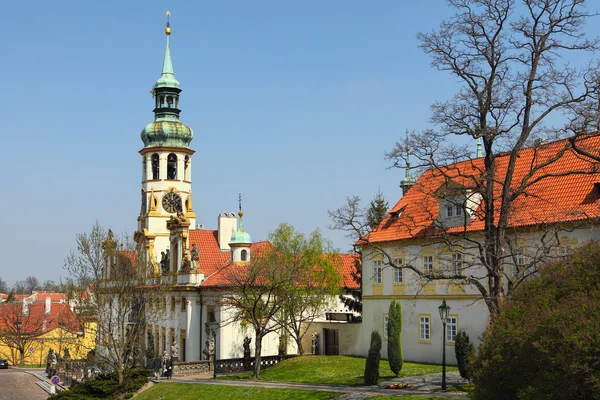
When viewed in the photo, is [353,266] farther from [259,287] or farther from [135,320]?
[135,320]

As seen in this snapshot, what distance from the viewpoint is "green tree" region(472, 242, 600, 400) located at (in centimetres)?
1527

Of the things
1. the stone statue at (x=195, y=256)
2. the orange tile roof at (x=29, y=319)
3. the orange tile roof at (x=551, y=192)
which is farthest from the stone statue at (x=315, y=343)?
the orange tile roof at (x=29, y=319)

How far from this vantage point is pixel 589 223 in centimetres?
2720

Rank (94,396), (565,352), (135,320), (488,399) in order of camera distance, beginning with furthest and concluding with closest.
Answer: (135,320)
(94,396)
(488,399)
(565,352)

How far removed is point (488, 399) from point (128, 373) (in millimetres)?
27090

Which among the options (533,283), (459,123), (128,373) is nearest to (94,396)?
(128,373)

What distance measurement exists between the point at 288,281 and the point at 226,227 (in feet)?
55.4

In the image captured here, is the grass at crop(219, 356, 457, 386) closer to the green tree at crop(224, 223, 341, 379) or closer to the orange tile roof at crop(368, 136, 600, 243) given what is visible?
the green tree at crop(224, 223, 341, 379)

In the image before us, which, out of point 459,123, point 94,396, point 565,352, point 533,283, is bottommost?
point 94,396

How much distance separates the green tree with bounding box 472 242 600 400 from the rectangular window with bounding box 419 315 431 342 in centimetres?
1981

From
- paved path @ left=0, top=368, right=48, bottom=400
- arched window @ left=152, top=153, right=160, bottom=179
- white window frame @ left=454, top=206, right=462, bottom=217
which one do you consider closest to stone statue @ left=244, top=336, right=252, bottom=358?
paved path @ left=0, top=368, right=48, bottom=400

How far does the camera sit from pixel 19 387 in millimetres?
51844

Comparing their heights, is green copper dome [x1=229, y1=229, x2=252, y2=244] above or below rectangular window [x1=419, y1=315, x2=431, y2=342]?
above

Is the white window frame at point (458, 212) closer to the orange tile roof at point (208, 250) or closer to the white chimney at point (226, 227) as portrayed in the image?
the orange tile roof at point (208, 250)
